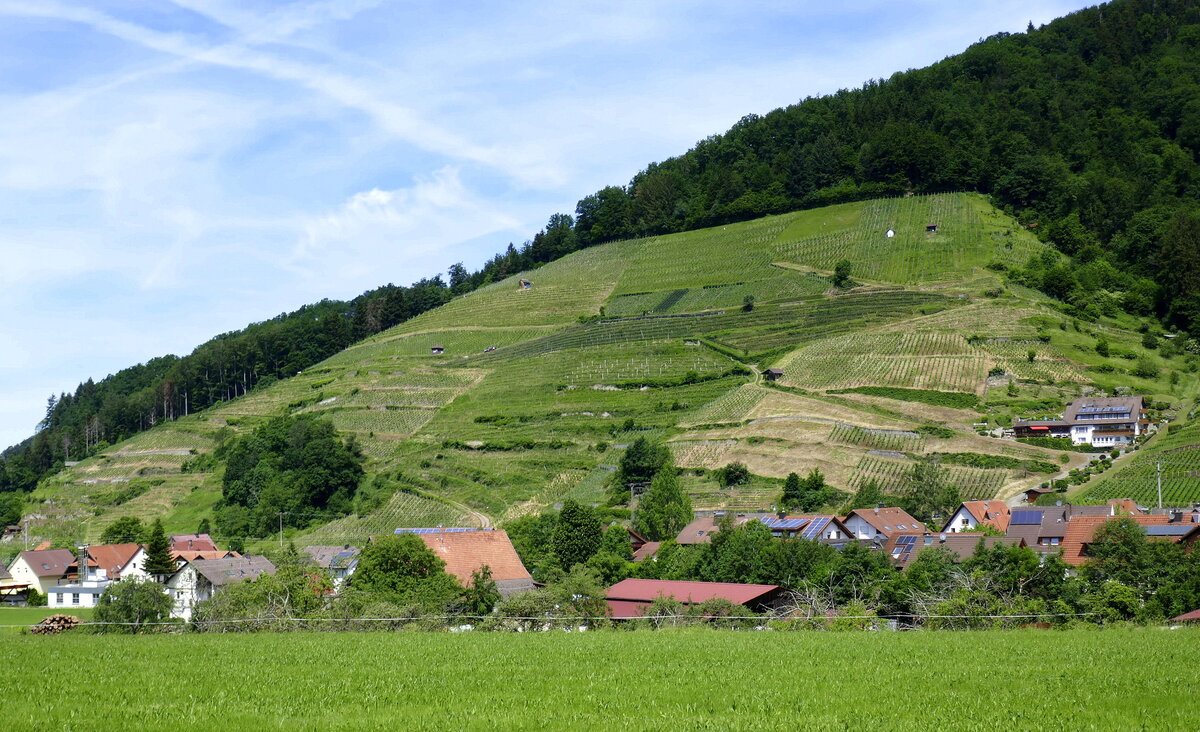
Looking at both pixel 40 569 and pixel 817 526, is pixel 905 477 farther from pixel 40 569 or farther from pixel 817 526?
pixel 40 569

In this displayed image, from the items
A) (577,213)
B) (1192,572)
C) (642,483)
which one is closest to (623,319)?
(642,483)

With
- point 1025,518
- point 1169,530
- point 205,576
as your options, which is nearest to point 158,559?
point 205,576

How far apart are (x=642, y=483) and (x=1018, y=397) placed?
34.2m

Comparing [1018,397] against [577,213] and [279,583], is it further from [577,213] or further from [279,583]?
[577,213]

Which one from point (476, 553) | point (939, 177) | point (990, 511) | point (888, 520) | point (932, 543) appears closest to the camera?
point (476, 553)

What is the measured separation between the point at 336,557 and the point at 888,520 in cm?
3744

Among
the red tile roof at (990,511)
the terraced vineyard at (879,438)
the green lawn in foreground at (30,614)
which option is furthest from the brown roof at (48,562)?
the red tile roof at (990,511)

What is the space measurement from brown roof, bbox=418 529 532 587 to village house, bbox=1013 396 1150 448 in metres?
48.6

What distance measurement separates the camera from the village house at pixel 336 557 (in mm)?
64625

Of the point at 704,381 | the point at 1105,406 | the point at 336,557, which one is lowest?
the point at 336,557

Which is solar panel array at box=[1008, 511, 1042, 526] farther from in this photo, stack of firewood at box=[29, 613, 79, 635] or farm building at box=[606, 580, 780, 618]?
stack of firewood at box=[29, 613, 79, 635]

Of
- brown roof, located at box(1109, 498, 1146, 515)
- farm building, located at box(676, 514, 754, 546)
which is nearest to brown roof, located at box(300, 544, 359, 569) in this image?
farm building, located at box(676, 514, 754, 546)

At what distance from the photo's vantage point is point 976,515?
65.2 meters

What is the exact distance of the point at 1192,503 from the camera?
61.9m
